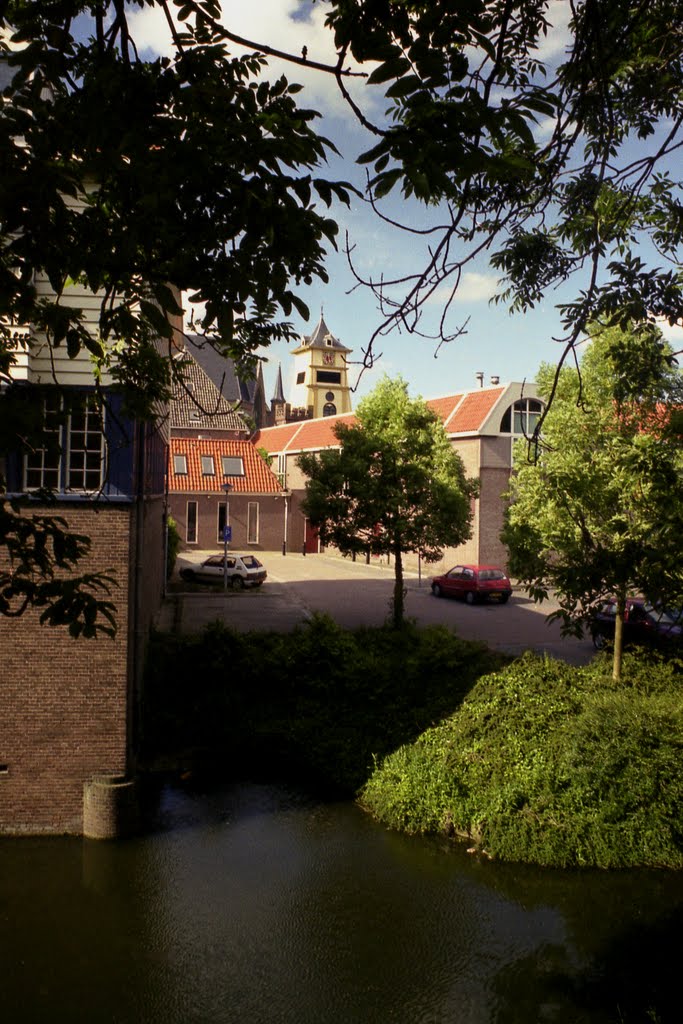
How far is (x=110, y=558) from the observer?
12609mm

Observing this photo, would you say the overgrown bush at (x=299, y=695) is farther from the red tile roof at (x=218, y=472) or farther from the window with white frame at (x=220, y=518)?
the window with white frame at (x=220, y=518)

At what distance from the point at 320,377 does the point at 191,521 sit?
141ft

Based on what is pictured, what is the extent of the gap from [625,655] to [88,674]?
10.1 meters

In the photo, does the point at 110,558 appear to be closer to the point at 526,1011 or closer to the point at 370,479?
the point at 526,1011

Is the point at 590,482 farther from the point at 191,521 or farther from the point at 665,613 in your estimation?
the point at 191,521

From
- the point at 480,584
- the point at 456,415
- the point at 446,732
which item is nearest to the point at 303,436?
the point at 456,415

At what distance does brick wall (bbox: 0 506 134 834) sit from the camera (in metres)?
12.6

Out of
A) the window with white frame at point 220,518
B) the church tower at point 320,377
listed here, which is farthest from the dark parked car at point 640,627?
the church tower at point 320,377

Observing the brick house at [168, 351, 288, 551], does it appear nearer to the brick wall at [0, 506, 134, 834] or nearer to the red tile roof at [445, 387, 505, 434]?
the red tile roof at [445, 387, 505, 434]

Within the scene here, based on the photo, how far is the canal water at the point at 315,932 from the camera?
29.7 ft

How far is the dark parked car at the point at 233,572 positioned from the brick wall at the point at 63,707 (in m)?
20.9

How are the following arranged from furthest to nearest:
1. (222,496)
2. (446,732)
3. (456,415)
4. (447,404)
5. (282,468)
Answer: (282,468) < (222,496) < (447,404) < (456,415) < (446,732)

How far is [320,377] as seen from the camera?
285 ft

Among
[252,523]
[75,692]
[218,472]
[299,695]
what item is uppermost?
[218,472]
